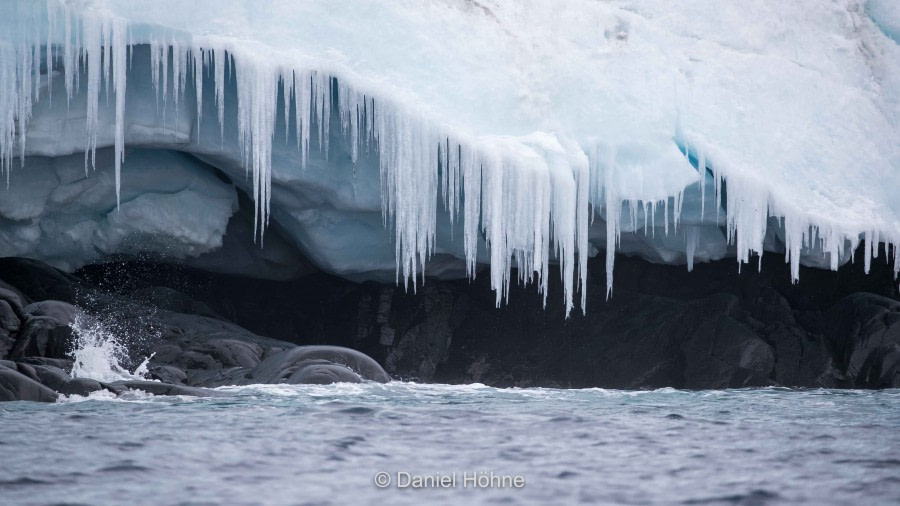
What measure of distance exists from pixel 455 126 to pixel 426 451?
679cm

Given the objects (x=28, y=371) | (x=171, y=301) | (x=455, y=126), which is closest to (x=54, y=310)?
(x=171, y=301)

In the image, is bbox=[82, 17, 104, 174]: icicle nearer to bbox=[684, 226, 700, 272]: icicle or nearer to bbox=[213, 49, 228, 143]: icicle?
bbox=[213, 49, 228, 143]: icicle

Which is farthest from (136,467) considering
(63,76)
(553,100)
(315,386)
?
(553,100)

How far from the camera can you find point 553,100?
13641 mm

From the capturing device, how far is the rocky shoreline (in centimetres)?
1463

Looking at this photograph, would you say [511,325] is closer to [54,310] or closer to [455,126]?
[455,126]

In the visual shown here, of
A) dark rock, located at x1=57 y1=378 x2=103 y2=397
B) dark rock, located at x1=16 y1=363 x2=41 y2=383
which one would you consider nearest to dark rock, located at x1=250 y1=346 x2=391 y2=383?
dark rock, located at x1=57 y1=378 x2=103 y2=397

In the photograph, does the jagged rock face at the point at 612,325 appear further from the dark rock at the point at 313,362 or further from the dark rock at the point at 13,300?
the dark rock at the point at 313,362

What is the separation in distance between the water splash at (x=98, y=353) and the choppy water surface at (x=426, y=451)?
9.41ft

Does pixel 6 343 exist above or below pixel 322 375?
above

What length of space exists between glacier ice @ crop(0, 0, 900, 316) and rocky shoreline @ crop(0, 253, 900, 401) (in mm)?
1389

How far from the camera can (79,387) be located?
9.80 m

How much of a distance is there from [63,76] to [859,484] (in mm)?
10477

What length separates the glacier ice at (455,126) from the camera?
12.2m
